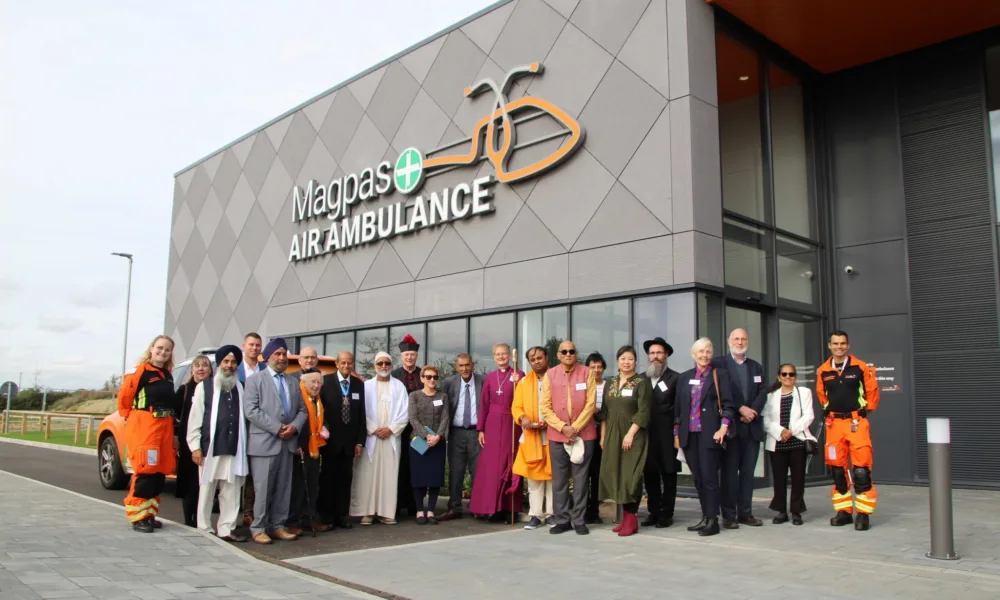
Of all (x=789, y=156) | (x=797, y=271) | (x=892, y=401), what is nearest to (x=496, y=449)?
(x=797, y=271)

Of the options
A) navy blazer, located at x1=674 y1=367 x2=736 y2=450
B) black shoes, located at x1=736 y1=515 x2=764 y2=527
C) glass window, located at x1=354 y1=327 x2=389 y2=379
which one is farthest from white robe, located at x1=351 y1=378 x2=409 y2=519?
glass window, located at x1=354 y1=327 x2=389 y2=379

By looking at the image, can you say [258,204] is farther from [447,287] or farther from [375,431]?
[375,431]

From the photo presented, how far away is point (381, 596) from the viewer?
17.9 ft

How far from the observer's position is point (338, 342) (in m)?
17.6

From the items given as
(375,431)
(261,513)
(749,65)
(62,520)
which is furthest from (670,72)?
(62,520)

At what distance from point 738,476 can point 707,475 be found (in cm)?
69

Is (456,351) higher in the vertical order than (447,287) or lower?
lower

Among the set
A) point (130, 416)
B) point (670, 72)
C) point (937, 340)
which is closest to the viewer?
point (130, 416)

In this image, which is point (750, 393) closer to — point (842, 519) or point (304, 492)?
point (842, 519)

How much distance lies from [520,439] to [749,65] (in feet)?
25.7

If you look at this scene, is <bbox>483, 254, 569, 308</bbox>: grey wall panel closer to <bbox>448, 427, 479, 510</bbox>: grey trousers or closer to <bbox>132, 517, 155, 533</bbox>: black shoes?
<bbox>448, 427, 479, 510</bbox>: grey trousers

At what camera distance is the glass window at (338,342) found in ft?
56.7

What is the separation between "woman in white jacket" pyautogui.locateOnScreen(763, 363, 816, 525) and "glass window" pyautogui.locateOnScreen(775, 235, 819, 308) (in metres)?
4.42

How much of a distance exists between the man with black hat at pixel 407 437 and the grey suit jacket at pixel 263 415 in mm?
1814
